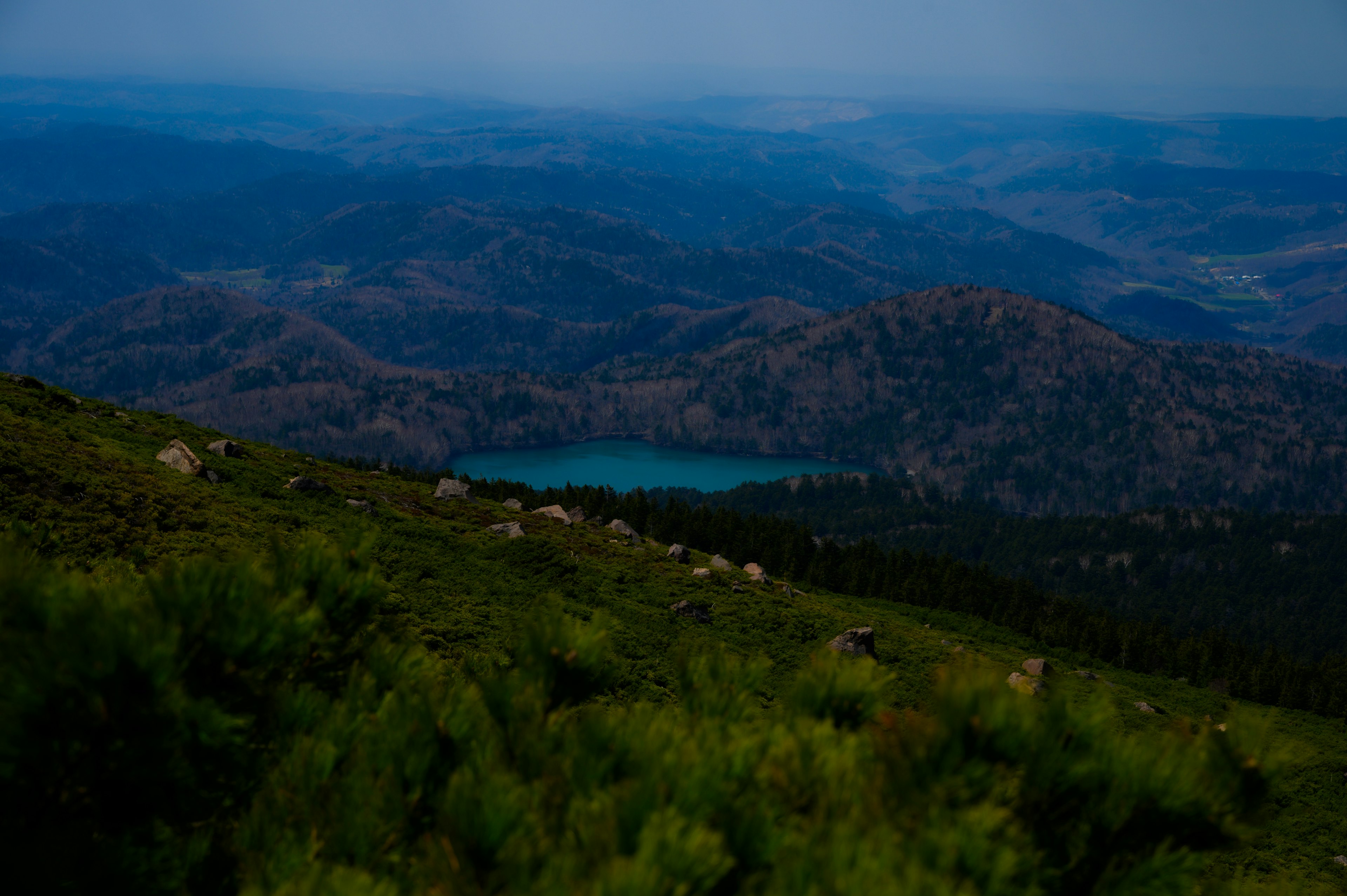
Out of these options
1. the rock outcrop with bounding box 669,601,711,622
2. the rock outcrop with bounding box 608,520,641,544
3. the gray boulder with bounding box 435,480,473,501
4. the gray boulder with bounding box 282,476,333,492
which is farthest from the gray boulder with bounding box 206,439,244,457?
the rock outcrop with bounding box 669,601,711,622

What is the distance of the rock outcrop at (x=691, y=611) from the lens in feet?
140

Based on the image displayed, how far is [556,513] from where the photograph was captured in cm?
6112

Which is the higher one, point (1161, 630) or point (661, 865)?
point (661, 865)

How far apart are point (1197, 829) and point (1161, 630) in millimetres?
94624

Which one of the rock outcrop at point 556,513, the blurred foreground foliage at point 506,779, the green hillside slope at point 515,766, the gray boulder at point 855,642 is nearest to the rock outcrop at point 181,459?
the rock outcrop at point 556,513

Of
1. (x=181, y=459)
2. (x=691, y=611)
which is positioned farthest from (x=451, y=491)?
(x=691, y=611)

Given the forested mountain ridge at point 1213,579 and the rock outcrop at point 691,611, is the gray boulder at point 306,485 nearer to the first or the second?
the rock outcrop at point 691,611

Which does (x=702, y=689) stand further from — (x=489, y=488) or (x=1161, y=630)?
(x=1161, y=630)

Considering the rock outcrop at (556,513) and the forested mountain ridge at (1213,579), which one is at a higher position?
the rock outcrop at (556,513)

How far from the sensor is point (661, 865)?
5484 millimetres

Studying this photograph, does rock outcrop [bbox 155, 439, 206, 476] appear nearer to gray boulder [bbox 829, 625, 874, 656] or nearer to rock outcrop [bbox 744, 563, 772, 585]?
rock outcrop [bbox 744, 563, 772, 585]

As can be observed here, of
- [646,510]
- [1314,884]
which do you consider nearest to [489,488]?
[646,510]

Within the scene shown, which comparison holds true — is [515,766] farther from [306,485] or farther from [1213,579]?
[1213,579]

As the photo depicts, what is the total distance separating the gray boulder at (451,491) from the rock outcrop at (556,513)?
5.56 m
